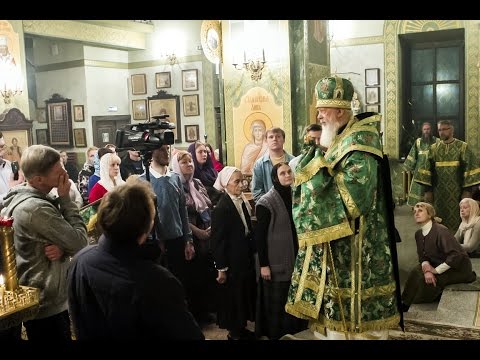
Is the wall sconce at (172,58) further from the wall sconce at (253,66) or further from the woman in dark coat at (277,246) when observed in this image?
the woman in dark coat at (277,246)

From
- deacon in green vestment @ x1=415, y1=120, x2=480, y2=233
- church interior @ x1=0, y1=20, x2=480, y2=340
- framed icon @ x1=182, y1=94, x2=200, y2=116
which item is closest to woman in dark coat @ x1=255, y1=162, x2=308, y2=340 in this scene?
church interior @ x1=0, y1=20, x2=480, y2=340

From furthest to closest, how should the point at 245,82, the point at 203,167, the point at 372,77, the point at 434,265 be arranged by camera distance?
the point at 372,77 < the point at 245,82 < the point at 203,167 < the point at 434,265

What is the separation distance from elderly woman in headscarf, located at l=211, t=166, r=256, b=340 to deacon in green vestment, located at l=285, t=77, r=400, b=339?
2.29 feet

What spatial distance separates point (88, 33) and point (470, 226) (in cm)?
635

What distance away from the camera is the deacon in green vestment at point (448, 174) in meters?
5.14

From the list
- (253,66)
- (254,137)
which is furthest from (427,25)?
(254,137)

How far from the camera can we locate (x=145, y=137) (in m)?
2.89

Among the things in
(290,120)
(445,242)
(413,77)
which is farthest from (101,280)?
(413,77)

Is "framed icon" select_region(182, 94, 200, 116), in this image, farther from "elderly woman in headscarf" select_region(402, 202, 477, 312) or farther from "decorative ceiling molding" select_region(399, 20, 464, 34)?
"elderly woman in headscarf" select_region(402, 202, 477, 312)

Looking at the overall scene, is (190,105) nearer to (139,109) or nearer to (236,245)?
(139,109)

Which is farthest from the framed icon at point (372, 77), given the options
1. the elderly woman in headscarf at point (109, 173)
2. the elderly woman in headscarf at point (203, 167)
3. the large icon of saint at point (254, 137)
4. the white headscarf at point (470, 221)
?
the elderly woman in headscarf at point (109, 173)

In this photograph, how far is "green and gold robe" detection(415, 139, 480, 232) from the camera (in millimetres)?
5133

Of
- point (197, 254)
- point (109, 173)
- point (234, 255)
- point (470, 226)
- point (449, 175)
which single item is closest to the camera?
point (234, 255)

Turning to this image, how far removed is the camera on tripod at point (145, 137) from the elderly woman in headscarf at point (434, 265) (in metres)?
2.09
